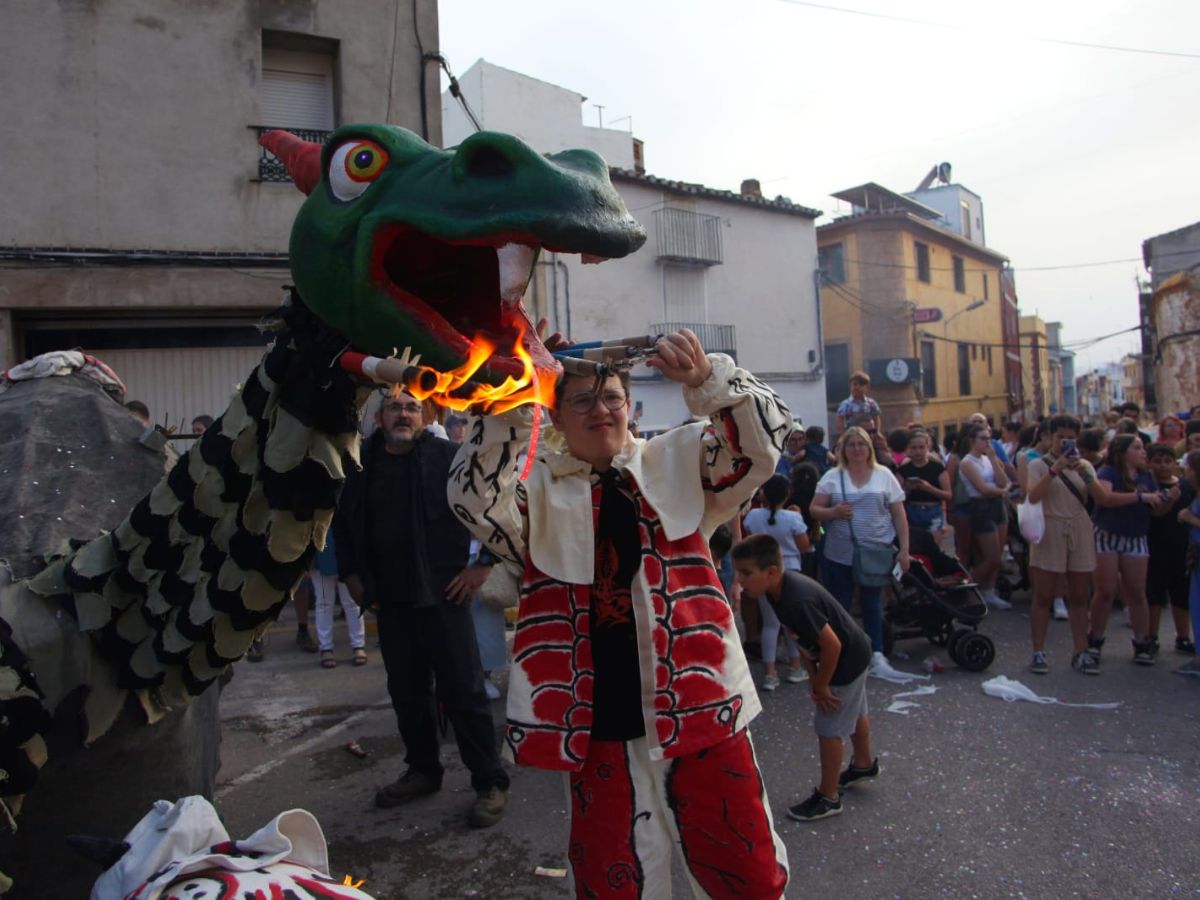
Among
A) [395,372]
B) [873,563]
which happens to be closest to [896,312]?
[873,563]

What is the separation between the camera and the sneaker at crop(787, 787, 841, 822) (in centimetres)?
383

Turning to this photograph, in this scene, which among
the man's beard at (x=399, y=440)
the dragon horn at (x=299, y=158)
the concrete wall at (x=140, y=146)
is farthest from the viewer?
the concrete wall at (x=140, y=146)

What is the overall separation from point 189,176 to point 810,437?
714 centimetres

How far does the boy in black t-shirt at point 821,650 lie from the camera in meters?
3.72

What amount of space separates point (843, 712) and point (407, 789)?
79.7 inches

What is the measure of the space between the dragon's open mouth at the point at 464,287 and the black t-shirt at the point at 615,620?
2.87 feet

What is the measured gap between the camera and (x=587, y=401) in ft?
7.41

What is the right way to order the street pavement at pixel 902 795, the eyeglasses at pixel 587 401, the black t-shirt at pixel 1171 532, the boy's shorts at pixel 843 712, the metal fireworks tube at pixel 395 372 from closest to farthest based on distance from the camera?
the metal fireworks tube at pixel 395 372
the eyeglasses at pixel 587 401
the street pavement at pixel 902 795
the boy's shorts at pixel 843 712
the black t-shirt at pixel 1171 532

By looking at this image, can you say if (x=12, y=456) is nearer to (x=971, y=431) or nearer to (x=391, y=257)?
(x=391, y=257)

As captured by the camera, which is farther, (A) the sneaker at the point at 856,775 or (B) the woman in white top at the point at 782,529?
(B) the woman in white top at the point at 782,529

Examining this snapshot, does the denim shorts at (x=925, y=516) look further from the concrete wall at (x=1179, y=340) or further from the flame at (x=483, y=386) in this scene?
the concrete wall at (x=1179, y=340)

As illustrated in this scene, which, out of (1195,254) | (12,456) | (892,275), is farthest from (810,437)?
(892,275)

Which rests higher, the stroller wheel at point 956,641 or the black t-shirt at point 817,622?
the black t-shirt at point 817,622

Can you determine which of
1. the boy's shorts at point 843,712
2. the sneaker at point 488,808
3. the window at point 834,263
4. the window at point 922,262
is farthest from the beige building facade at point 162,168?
the window at point 922,262
